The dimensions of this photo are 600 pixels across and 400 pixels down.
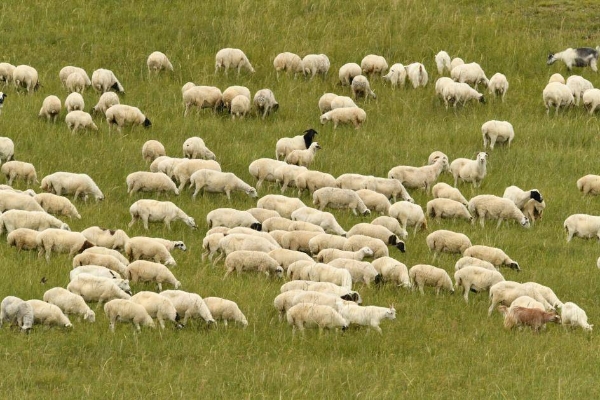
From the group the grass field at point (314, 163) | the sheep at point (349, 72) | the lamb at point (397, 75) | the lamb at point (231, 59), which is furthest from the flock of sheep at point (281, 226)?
the lamb at point (231, 59)

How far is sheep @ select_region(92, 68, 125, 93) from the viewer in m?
28.0

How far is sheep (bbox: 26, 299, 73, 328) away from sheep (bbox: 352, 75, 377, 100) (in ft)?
45.6

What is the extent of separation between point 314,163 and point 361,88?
4.23m

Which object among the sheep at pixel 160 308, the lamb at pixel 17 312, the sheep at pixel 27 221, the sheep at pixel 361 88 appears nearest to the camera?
the lamb at pixel 17 312

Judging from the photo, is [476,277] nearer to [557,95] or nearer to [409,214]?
[409,214]

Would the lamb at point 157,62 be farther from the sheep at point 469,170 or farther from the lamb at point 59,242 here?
the lamb at point 59,242

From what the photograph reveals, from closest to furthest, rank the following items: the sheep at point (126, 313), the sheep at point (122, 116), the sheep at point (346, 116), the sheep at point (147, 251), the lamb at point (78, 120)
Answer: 1. the sheep at point (126, 313)
2. the sheep at point (147, 251)
3. the lamb at point (78, 120)
4. the sheep at point (122, 116)
5. the sheep at point (346, 116)

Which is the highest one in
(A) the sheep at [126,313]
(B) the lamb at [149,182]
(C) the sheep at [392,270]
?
(A) the sheep at [126,313]

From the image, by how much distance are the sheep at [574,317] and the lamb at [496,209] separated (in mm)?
4844

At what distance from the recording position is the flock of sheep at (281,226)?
650 inches

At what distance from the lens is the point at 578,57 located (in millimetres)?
30531

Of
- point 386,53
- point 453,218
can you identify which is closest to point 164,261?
point 453,218

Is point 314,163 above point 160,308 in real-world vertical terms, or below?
below

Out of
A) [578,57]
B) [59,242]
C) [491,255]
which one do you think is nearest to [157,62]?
[578,57]
